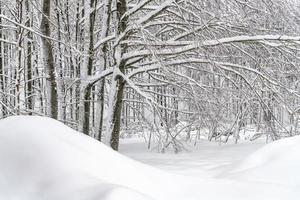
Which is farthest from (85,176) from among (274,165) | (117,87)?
(117,87)

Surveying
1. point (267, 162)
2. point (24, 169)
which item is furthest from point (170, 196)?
point (267, 162)

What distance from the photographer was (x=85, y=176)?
3.28 meters

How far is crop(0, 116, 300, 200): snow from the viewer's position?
3.15m

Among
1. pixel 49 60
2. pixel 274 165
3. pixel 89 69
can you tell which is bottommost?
pixel 274 165

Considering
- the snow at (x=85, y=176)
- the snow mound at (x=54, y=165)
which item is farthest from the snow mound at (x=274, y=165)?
the snow mound at (x=54, y=165)

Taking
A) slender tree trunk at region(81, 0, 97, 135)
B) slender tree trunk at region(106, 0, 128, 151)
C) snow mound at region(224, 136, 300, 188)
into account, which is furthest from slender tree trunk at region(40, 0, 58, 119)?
snow mound at region(224, 136, 300, 188)

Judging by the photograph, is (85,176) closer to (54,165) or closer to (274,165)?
(54,165)

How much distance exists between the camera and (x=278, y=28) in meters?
9.39

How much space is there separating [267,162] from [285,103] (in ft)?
13.9

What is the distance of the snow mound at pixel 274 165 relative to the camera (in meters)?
4.37

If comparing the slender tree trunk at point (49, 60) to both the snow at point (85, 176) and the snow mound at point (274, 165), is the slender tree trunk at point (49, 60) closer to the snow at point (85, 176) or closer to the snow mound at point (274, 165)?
the snow at point (85, 176)

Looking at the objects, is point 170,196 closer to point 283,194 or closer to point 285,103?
point 283,194

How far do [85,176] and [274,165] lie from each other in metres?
2.22

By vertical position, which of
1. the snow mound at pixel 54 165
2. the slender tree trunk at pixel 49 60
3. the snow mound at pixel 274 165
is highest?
the slender tree trunk at pixel 49 60
